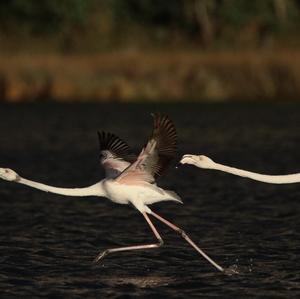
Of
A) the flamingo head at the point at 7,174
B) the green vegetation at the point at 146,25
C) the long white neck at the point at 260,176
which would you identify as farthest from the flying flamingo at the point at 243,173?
the green vegetation at the point at 146,25

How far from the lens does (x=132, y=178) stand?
13.4 metres

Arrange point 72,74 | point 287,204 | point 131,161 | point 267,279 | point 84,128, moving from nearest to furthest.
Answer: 1. point 267,279
2. point 131,161
3. point 287,204
4. point 84,128
5. point 72,74

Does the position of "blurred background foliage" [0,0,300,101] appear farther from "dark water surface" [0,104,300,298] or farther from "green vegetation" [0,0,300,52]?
"dark water surface" [0,104,300,298]

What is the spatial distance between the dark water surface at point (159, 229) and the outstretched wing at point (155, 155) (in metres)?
1.08

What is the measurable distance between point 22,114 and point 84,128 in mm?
6068

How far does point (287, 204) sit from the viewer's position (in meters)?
19.0

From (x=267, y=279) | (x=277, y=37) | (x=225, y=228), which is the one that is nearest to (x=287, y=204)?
(x=225, y=228)

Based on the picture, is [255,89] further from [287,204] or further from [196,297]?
[196,297]

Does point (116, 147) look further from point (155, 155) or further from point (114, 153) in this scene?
point (155, 155)

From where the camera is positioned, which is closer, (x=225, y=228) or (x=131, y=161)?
(x=131, y=161)

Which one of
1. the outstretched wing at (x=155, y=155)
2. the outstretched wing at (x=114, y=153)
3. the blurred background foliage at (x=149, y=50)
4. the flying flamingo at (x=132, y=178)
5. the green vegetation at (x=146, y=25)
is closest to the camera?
the outstretched wing at (x=155, y=155)

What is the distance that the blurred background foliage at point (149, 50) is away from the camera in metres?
47.0

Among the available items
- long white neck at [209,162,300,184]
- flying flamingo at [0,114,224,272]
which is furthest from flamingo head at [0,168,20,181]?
long white neck at [209,162,300,184]

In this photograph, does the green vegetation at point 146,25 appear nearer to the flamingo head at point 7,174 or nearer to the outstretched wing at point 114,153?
the outstretched wing at point 114,153
